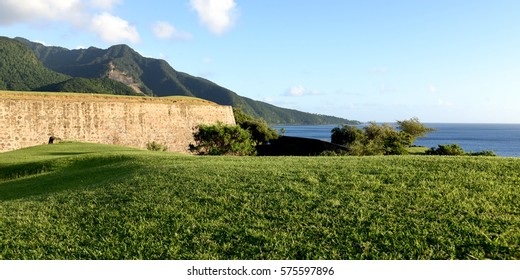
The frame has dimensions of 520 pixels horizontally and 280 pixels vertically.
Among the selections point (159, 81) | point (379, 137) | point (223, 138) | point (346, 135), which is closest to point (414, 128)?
point (346, 135)

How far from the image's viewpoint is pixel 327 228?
5238mm

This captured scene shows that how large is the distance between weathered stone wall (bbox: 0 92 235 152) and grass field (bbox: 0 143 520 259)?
71.5 feet

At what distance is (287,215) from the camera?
5809 millimetres

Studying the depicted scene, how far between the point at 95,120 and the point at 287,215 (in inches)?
1127

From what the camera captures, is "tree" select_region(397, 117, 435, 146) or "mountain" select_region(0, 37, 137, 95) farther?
"mountain" select_region(0, 37, 137, 95)

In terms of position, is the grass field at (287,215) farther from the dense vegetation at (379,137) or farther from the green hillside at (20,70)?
the green hillside at (20,70)

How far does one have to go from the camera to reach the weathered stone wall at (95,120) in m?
26.3

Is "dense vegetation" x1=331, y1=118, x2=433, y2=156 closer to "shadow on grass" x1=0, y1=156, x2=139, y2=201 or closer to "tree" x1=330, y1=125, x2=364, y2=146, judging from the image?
"tree" x1=330, y1=125, x2=364, y2=146

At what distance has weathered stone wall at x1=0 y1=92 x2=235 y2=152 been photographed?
26266 millimetres

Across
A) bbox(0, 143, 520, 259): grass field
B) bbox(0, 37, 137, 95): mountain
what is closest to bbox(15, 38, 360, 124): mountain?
bbox(0, 37, 137, 95): mountain

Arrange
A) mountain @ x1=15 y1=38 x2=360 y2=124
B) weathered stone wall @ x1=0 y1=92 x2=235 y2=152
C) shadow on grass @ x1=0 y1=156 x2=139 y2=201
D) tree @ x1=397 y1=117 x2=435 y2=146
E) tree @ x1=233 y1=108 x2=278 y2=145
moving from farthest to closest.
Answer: mountain @ x1=15 y1=38 x2=360 y2=124
tree @ x1=397 y1=117 x2=435 y2=146
tree @ x1=233 y1=108 x2=278 y2=145
weathered stone wall @ x1=0 y1=92 x2=235 y2=152
shadow on grass @ x1=0 y1=156 x2=139 y2=201
